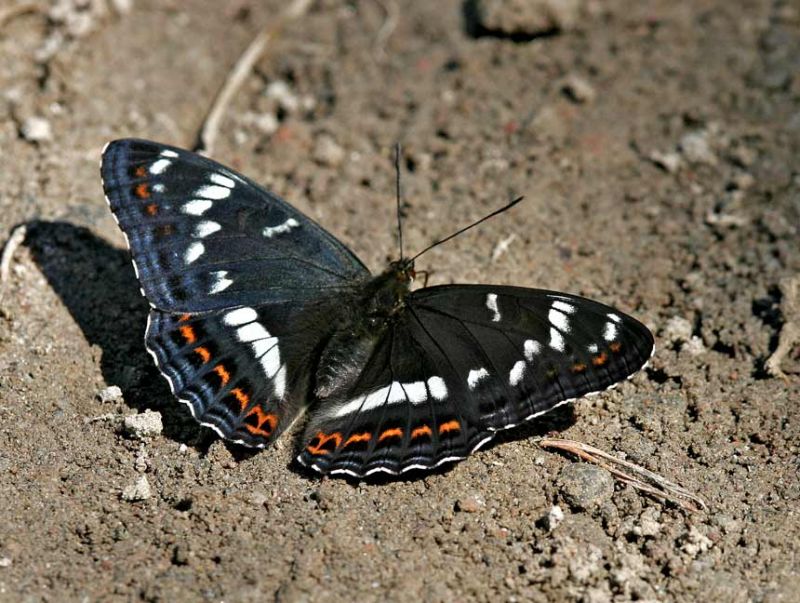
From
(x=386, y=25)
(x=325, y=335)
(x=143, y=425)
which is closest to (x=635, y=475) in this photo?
(x=325, y=335)

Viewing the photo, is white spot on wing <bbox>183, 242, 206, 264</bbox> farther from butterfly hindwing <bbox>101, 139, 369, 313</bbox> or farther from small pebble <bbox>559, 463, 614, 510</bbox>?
small pebble <bbox>559, 463, 614, 510</bbox>

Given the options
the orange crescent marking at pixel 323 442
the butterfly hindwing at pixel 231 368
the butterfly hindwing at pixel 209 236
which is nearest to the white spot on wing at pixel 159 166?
the butterfly hindwing at pixel 209 236

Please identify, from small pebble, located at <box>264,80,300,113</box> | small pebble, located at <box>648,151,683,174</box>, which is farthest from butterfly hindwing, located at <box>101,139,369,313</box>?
small pebble, located at <box>648,151,683,174</box>

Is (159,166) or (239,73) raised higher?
(159,166)

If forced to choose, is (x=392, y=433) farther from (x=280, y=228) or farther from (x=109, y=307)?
(x=109, y=307)

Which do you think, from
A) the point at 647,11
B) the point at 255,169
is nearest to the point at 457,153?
the point at 255,169
